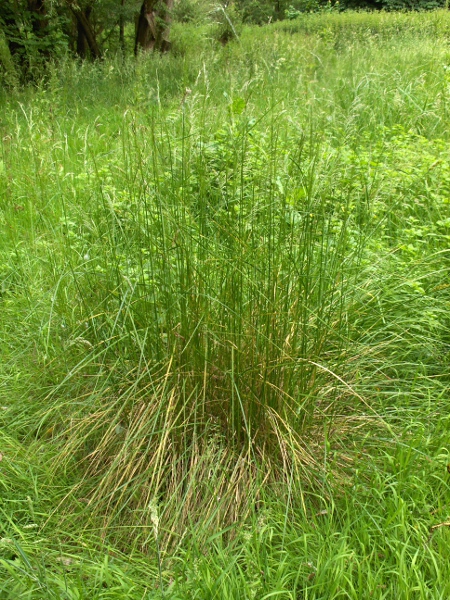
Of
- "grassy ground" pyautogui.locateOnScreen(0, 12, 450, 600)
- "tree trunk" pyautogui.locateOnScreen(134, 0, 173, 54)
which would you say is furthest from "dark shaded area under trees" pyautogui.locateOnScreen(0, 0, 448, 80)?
"grassy ground" pyautogui.locateOnScreen(0, 12, 450, 600)

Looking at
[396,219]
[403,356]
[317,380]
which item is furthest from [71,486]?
[396,219]

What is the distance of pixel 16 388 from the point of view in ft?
7.73

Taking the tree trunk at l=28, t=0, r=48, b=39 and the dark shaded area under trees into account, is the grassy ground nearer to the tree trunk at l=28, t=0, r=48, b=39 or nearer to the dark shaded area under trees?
the dark shaded area under trees

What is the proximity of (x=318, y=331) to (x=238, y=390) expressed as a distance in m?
0.37

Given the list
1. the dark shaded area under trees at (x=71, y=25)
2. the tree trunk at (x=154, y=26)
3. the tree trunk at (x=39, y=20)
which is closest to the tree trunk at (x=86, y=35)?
the dark shaded area under trees at (x=71, y=25)

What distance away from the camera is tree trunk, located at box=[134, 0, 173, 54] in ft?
37.5

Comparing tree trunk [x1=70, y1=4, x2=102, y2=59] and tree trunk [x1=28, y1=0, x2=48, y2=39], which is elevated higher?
tree trunk [x1=28, y1=0, x2=48, y2=39]

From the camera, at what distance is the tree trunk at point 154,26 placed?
37.5ft

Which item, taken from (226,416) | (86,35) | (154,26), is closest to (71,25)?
(86,35)

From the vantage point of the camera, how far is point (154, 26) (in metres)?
11.8

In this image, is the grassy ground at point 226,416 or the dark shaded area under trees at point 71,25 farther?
the dark shaded area under trees at point 71,25

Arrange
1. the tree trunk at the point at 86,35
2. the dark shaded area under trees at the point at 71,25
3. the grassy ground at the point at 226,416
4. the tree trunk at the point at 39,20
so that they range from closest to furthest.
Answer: the grassy ground at the point at 226,416 < the dark shaded area under trees at the point at 71,25 < the tree trunk at the point at 39,20 < the tree trunk at the point at 86,35

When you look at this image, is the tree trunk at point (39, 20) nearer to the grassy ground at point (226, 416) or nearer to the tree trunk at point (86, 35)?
the tree trunk at point (86, 35)

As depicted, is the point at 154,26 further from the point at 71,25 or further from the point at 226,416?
the point at 226,416
